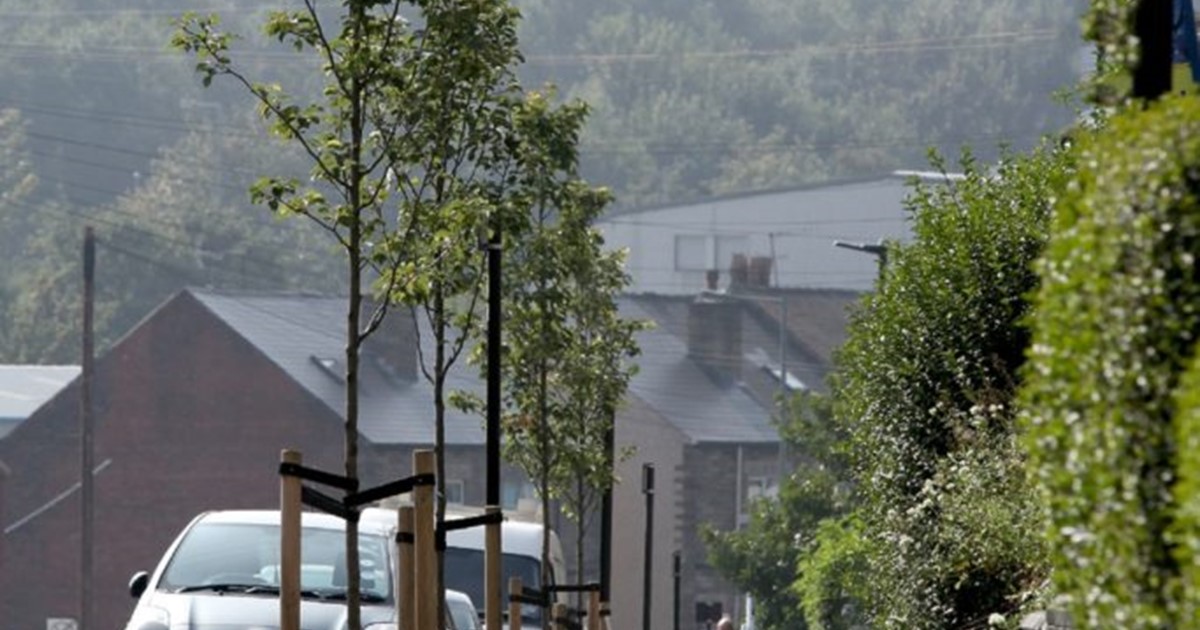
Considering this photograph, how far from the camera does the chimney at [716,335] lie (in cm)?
8169

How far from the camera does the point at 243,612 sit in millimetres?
16375

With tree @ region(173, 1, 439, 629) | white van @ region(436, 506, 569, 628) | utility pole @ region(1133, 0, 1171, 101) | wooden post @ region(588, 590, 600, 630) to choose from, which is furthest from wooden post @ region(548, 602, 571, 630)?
utility pole @ region(1133, 0, 1171, 101)

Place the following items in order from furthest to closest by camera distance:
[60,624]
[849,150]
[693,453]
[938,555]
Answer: [849,150] → [693,453] → [60,624] → [938,555]

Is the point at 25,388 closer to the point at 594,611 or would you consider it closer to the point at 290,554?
the point at 594,611

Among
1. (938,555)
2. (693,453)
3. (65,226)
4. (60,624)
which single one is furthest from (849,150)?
(938,555)

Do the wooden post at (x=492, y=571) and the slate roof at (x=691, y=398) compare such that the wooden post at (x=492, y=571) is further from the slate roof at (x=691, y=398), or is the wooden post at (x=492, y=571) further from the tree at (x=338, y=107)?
the slate roof at (x=691, y=398)

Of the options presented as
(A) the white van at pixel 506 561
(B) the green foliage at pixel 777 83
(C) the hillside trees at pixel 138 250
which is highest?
(B) the green foliage at pixel 777 83

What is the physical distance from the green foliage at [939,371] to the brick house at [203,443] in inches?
1790

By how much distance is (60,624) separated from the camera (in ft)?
170

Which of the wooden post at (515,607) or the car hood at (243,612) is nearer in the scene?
the car hood at (243,612)

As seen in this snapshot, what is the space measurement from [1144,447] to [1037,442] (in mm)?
363

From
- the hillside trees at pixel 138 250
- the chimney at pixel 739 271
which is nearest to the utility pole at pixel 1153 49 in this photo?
the chimney at pixel 739 271

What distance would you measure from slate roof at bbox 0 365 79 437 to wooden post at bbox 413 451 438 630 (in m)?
59.3

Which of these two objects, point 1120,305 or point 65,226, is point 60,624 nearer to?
point 1120,305
